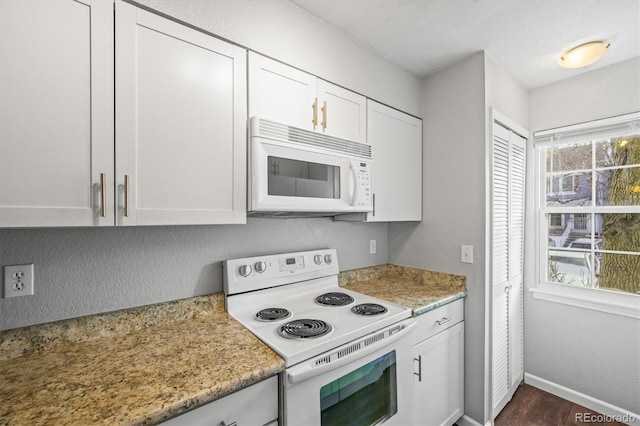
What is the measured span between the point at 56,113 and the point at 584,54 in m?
2.75

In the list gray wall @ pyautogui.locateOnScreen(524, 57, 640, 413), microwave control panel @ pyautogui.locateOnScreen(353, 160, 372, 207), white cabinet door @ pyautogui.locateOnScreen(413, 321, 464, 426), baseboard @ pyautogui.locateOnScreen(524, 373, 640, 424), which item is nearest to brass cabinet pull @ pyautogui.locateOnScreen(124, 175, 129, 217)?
microwave control panel @ pyautogui.locateOnScreen(353, 160, 372, 207)

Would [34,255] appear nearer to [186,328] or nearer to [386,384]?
[186,328]

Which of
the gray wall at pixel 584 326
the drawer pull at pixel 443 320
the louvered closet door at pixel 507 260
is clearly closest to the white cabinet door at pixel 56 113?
the drawer pull at pixel 443 320

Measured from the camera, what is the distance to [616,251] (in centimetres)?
210

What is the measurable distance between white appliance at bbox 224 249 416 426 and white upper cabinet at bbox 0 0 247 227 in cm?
51

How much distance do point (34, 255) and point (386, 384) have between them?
5.29ft

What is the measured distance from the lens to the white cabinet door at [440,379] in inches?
65.2

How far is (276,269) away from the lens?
66.3 inches

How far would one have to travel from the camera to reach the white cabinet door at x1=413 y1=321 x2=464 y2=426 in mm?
1657

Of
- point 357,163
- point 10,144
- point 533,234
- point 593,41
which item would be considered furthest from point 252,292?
point 593,41

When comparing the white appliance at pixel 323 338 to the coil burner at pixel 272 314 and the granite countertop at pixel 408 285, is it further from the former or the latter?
the granite countertop at pixel 408 285

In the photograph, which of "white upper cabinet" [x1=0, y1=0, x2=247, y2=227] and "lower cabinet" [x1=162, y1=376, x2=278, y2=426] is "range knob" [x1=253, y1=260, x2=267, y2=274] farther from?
"lower cabinet" [x1=162, y1=376, x2=278, y2=426]

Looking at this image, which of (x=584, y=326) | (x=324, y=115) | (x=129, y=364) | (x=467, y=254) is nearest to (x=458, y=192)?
(x=467, y=254)

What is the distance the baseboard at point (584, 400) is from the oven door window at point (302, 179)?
94.6 inches
